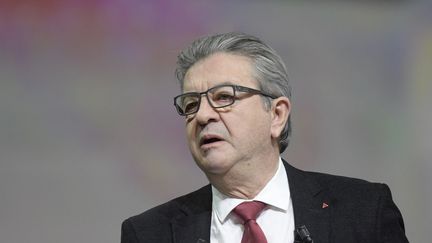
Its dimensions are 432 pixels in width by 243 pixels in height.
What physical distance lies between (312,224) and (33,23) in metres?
1.86

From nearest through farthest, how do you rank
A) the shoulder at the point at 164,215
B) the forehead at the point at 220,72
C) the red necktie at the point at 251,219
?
the red necktie at the point at 251,219 → the forehead at the point at 220,72 → the shoulder at the point at 164,215

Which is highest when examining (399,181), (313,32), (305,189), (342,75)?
(313,32)

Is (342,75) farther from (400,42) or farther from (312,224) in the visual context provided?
(312,224)

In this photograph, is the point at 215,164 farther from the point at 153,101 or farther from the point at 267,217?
the point at 153,101

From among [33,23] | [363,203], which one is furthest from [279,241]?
[33,23]

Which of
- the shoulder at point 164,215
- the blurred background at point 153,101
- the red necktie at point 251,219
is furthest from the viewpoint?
the blurred background at point 153,101

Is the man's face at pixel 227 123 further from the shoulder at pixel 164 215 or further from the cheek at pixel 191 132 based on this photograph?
the shoulder at pixel 164 215

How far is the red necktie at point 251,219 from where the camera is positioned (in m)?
2.23

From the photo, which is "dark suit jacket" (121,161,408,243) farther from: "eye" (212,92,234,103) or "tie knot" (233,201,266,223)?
"eye" (212,92,234,103)

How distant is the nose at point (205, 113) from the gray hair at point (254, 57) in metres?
0.19

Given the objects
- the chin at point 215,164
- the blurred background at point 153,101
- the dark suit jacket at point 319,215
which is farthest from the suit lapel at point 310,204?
the blurred background at point 153,101

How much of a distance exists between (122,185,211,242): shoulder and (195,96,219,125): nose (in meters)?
0.35

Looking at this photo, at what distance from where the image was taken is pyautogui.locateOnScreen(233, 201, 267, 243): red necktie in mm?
2227

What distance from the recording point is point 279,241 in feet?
7.44
